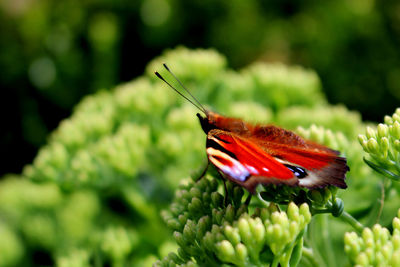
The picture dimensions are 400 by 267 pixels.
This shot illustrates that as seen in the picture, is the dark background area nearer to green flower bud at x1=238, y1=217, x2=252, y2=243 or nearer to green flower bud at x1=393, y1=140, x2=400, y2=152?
green flower bud at x1=393, y1=140, x2=400, y2=152

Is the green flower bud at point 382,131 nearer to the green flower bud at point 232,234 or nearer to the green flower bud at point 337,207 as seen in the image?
the green flower bud at point 337,207

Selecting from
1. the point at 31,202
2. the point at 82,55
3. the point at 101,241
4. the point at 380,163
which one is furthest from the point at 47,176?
the point at 82,55

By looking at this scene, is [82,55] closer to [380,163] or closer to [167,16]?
[167,16]

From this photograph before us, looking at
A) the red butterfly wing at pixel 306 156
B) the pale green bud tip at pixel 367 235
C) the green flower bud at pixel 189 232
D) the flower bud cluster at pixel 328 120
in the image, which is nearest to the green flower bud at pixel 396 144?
the red butterfly wing at pixel 306 156

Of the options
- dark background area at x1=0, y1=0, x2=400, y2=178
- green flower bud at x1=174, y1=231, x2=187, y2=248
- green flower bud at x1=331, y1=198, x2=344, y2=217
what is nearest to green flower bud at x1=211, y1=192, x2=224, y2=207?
green flower bud at x1=174, y1=231, x2=187, y2=248

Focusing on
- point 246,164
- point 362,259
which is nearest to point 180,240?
point 246,164

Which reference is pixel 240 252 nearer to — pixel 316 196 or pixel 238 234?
pixel 238 234
